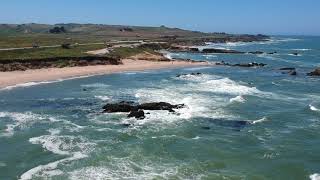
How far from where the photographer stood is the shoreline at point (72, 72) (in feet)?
213

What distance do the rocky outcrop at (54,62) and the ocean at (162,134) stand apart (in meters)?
10.3

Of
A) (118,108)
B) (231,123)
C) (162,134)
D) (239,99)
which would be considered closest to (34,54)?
(118,108)

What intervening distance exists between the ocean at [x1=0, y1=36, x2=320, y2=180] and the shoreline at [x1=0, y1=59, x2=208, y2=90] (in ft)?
11.2

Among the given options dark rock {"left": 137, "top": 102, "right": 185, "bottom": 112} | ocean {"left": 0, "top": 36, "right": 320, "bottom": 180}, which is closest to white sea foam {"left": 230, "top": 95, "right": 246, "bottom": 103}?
ocean {"left": 0, "top": 36, "right": 320, "bottom": 180}

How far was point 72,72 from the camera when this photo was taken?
7519 cm

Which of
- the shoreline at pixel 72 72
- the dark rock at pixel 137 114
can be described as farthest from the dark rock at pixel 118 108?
the shoreline at pixel 72 72

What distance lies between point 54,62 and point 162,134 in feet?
148

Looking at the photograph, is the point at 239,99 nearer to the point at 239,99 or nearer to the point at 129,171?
the point at 239,99

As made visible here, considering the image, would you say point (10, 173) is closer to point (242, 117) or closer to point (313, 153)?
point (313, 153)

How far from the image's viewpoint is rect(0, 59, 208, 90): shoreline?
6488 cm

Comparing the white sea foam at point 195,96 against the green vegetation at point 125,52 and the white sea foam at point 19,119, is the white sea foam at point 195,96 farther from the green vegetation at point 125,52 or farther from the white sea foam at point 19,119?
the green vegetation at point 125,52

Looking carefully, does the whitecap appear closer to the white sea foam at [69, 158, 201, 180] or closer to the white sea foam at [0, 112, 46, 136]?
the white sea foam at [0, 112, 46, 136]

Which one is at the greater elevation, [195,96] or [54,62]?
[54,62]

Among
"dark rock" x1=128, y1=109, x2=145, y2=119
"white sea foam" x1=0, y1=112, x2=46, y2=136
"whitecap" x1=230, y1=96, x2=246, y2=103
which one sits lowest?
"whitecap" x1=230, y1=96, x2=246, y2=103
